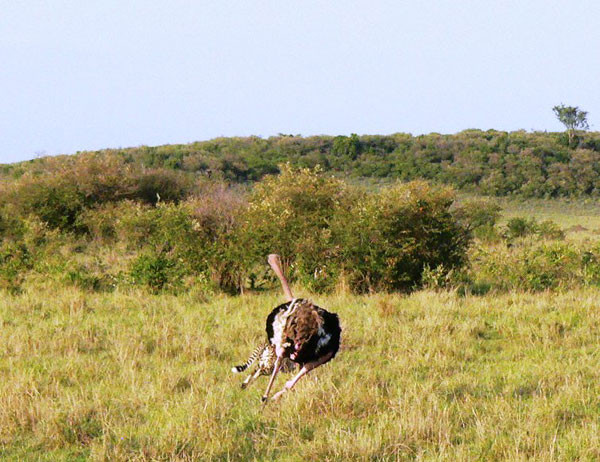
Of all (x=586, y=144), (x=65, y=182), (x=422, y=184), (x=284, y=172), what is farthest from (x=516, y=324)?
(x=586, y=144)

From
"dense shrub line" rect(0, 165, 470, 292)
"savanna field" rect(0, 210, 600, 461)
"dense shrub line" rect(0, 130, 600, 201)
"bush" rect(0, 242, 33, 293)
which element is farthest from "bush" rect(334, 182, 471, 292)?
"dense shrub line" rect(0, 130, 600, 201)

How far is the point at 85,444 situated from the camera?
4.24 m

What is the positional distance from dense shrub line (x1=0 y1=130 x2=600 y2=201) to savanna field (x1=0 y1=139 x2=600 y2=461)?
21567mm

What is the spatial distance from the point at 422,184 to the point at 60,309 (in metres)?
5.80

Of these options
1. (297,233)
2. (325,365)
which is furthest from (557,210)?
(325,365)

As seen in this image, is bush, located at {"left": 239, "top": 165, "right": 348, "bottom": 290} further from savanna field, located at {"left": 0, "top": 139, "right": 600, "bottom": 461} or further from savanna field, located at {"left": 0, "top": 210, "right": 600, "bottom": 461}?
savanna field, located at {"left": 0, "top": 210, "right": 600, "bottom": 461}

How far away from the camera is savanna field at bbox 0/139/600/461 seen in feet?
13.7

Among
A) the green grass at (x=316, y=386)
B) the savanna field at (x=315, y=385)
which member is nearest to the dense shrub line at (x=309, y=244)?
the savanna field at (x=315, y=385)

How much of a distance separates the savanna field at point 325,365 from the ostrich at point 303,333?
1095 millimetres

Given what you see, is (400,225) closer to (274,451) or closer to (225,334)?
(225,334)

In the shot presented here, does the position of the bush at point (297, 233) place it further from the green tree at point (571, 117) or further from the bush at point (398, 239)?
the green tree at point (571, 117)

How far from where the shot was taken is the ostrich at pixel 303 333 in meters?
3.01

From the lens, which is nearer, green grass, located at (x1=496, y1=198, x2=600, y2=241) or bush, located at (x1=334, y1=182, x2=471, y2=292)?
bush, located at (x1=334, y1=182, x2=471, y2=292)

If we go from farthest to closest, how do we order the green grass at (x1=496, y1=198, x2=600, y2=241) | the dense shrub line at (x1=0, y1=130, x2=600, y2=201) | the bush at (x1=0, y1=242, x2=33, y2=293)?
the dense shrub line at (x1=0, y1=130, x2=600, y2=201) → the green grass at (x1=496, y1=198, x2=600, y2=241) → the bush at (x1=0, y1=242, x2=33, y2=293)
